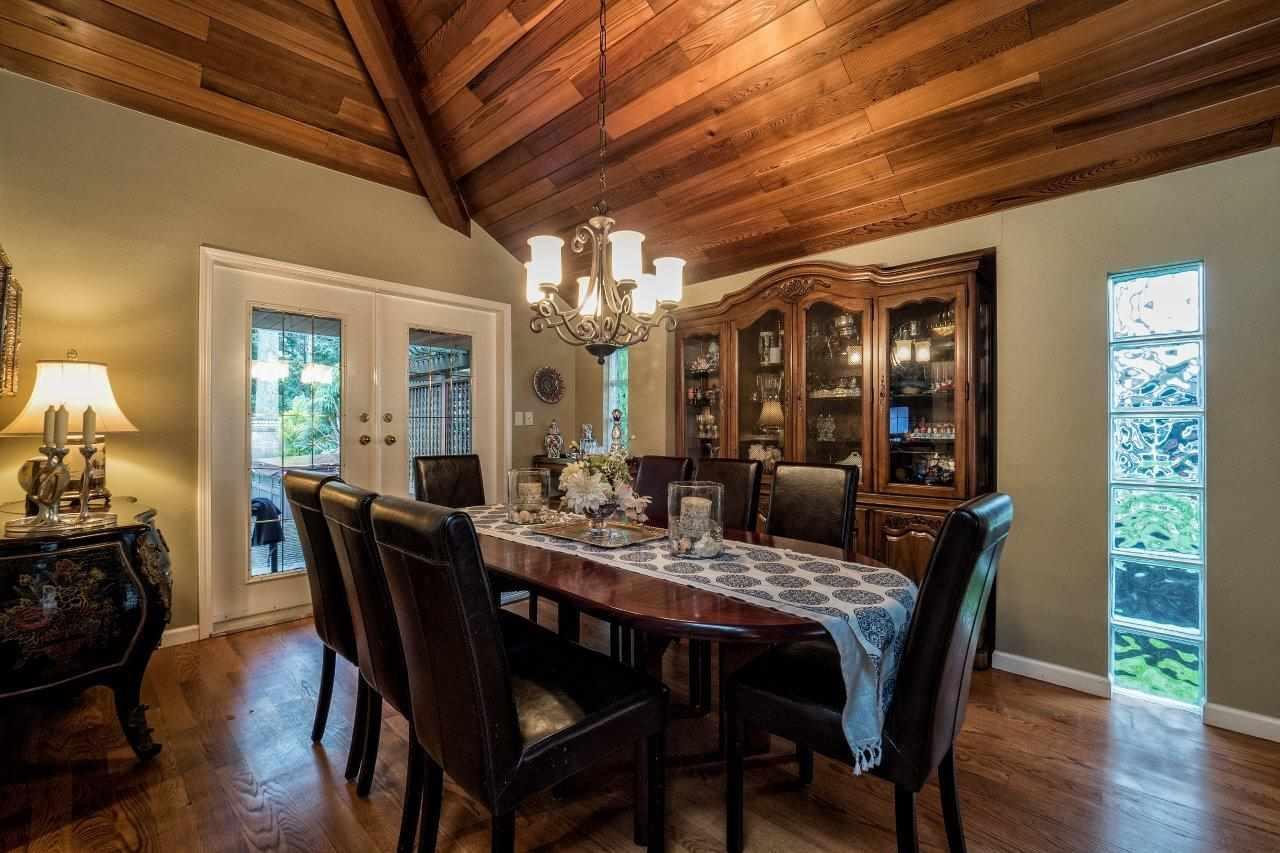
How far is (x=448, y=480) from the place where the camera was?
120 inches

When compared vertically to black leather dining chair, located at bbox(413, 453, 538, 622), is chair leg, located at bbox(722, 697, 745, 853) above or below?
below

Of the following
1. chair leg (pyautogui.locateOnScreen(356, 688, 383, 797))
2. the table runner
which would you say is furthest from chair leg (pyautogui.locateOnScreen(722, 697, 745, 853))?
chair leg (pyautogui.locateOnScreen(356, 688, 383, 797))

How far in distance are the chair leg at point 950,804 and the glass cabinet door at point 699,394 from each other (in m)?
2.29

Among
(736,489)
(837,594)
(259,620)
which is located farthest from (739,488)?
(259,620)

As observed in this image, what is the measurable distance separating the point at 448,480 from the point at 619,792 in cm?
176

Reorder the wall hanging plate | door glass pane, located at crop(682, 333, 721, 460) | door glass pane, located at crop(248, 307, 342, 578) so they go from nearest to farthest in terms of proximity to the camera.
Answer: door glass pane, located at crop(248, 307, 342, 578)
door glass pane, located at crop(682, 333, 721, 460)
the wall hanging plate

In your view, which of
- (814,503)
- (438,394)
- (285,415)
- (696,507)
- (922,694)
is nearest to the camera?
(922,694)

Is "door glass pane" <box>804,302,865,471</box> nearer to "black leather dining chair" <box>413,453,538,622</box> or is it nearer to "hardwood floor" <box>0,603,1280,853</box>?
"hardwood floor" <box>0,603,1280,853</box>

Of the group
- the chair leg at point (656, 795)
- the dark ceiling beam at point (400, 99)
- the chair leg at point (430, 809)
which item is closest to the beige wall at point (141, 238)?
the dark ceiling beam at point (400, 99)

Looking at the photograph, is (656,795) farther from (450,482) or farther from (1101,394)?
(1101,394)

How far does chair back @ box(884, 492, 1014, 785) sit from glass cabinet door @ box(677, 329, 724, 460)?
7.74 feet

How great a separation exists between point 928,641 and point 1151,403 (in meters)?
1.96

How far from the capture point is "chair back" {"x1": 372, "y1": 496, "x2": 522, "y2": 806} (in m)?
1.11

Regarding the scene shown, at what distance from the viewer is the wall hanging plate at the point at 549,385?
449cm
